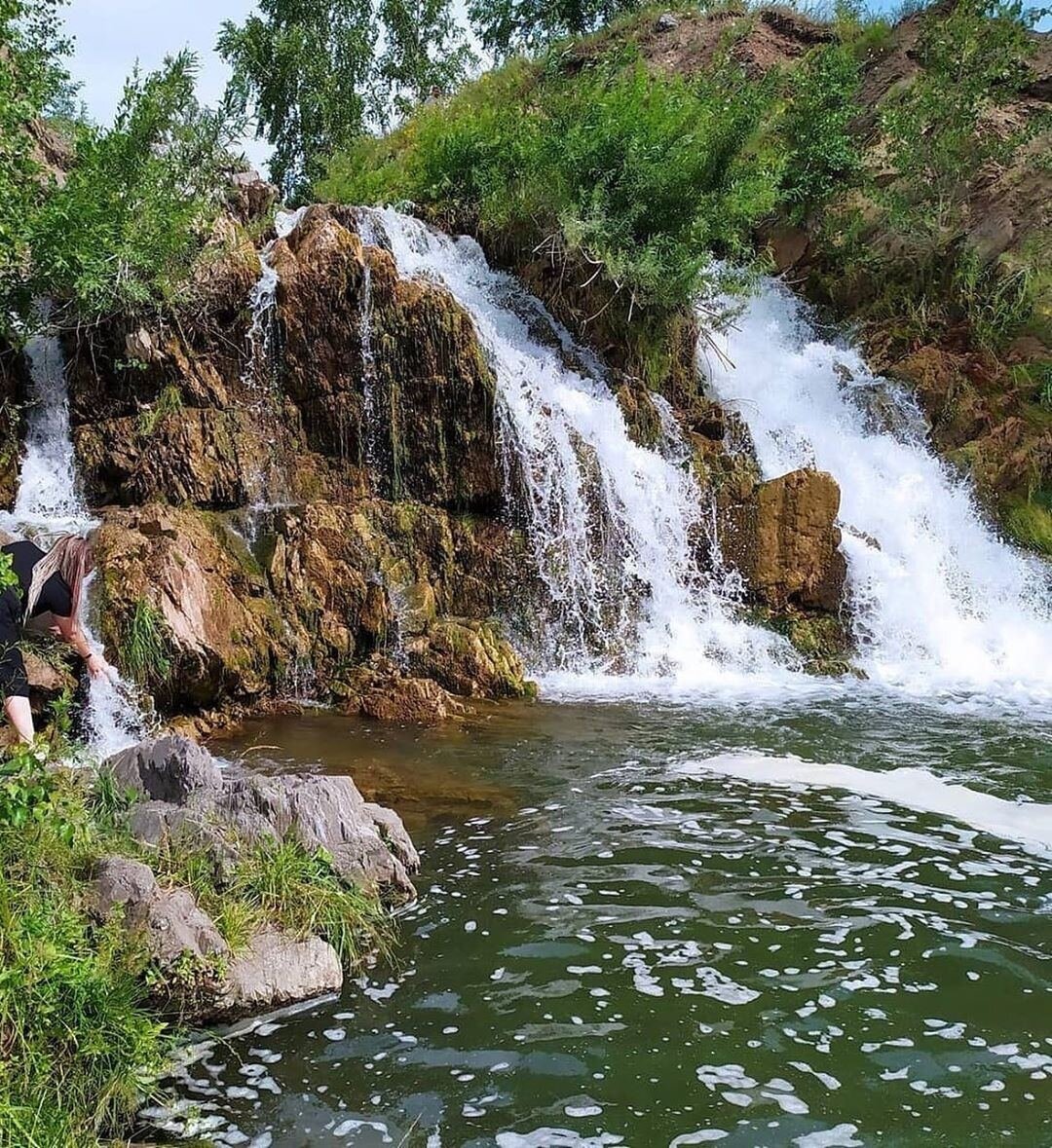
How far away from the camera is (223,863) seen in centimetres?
445

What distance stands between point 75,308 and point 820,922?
10607mm

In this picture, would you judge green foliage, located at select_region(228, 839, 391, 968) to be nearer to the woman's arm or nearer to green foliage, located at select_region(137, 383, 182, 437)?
the woman's arm

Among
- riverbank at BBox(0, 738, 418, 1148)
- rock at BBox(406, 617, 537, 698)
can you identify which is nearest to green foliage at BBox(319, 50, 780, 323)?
rock at BBox(406, 617, 537, 698)

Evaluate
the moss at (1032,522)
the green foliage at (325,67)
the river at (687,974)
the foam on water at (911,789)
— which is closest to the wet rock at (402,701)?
the river at (687,974)

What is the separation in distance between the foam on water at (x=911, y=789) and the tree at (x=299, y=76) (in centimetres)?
2614

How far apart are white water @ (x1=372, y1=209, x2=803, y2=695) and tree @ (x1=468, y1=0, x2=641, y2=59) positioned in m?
20.5

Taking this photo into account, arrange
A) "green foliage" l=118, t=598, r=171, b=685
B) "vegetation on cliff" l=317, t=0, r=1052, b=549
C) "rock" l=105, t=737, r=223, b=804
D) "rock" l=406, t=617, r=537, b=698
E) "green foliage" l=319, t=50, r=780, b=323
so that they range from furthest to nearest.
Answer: "vegetation on cliff" l=317, t=0, r=1052, b=549 < "green foliage" l=319, t=50, r=780, b=323 < "rock" l=406, t=617, r=537, b=698 < "green foliage" l=118, t=598, r=171, b=685 < "rock" l=105, t=737, r=223, b=804

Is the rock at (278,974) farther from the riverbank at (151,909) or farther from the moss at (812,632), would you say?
the moss at (812,632)

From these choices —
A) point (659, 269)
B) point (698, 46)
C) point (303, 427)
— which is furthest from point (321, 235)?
Answer: point (698, 46)

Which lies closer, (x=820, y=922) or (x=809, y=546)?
(x=820, y=922)

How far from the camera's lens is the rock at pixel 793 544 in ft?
42.8

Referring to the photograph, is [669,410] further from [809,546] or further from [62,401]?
[62,401]

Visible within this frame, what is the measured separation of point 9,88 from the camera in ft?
31.8

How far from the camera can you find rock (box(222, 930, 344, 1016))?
152 inches
